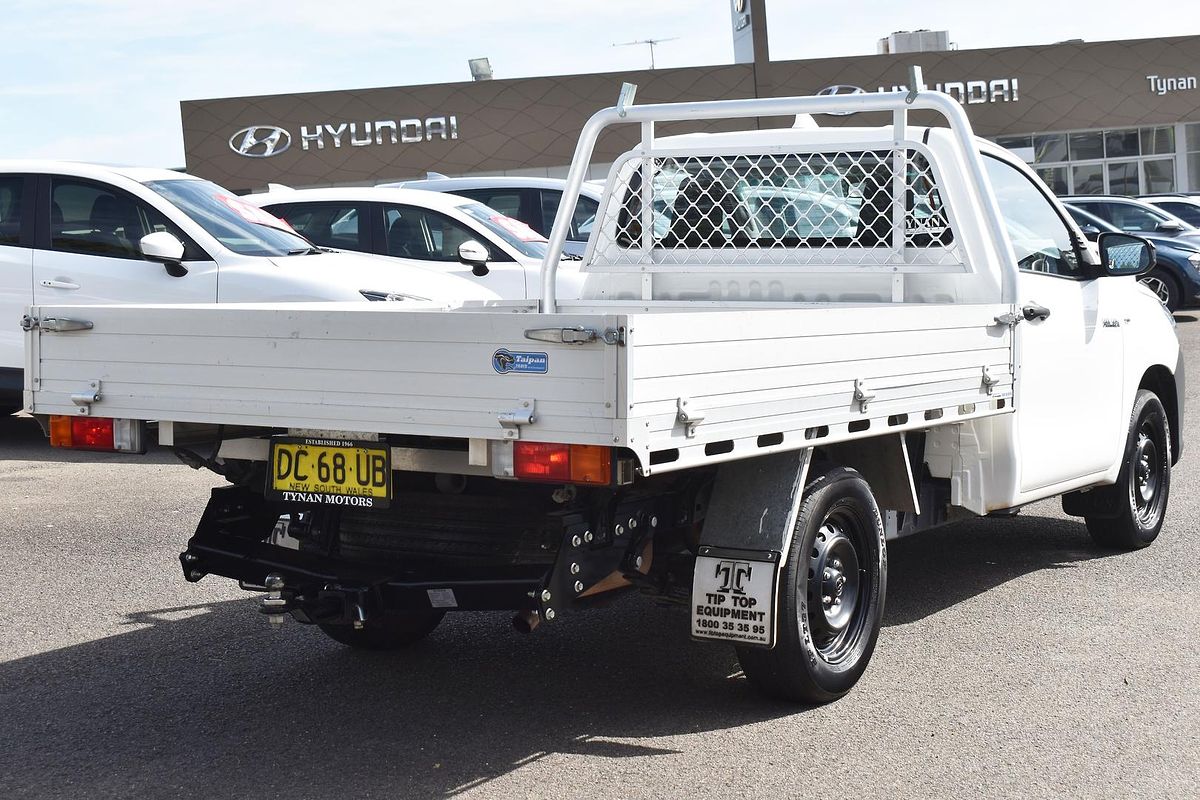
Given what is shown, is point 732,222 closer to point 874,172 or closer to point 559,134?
point 874,172

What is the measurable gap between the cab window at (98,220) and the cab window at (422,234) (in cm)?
220

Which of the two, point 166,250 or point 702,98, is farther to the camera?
point 702,98

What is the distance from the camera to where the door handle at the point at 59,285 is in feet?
32.4

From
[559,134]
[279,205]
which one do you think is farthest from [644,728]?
[559,134]

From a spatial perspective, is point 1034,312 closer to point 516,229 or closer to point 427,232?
point 427,232

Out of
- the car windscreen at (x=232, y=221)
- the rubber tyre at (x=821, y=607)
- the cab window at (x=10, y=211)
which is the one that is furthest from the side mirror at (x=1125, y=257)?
the cab window at (x=10, y=211)

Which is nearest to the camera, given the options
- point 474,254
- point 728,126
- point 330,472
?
point 330,472

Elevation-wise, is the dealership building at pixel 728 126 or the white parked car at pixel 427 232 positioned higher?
the dealership building at pixel 728 126

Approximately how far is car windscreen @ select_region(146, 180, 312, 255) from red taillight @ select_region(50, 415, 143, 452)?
5.36 meters

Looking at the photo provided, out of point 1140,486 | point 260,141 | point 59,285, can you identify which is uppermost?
point 260,141

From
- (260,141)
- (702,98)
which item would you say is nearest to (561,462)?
(702,98)

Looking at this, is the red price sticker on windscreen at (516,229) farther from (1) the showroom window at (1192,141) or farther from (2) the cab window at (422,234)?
(1) the showroom window at (1192,141)

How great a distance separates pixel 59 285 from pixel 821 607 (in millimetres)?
6949

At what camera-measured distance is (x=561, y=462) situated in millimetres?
3807
